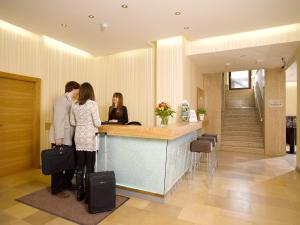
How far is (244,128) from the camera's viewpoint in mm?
7535

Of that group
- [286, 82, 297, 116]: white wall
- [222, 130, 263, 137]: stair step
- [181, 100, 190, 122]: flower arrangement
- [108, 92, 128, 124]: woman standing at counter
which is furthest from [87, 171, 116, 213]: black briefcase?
[286, 82, 297, 116]: white wall

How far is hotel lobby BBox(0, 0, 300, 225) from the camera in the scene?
8.79 ft

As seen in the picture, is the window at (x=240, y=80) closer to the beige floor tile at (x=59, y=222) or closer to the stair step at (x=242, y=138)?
the stair step at (x=242, y=138)

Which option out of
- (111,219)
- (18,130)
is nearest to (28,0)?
(18,130)

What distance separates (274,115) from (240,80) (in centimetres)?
519

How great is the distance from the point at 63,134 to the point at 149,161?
1316 millimetres

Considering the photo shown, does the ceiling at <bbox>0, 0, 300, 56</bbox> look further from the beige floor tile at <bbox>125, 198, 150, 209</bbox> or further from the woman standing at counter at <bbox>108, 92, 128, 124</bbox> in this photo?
the beige floor tile at <bbox>125, 198, 150, 209</bbox>

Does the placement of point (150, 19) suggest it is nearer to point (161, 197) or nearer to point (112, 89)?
point (112, 89)

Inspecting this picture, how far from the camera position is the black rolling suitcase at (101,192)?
Answer: 7.98ft

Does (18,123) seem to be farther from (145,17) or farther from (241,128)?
(241,128)

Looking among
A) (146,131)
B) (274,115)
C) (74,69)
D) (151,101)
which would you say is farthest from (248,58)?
(74,69)

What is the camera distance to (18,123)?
4121 mm

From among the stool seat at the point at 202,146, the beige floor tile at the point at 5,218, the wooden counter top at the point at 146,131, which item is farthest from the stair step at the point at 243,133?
the beige floor tile at the point at 5,218

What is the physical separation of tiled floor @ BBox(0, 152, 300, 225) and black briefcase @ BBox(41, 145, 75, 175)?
21.7 inches
